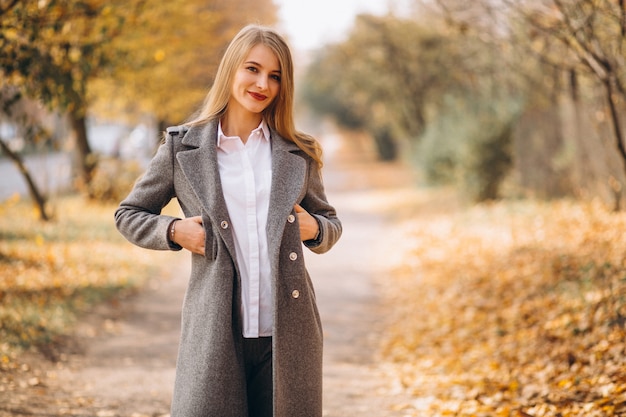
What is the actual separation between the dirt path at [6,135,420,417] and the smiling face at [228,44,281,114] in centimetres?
268

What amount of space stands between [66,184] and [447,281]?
13383 mm

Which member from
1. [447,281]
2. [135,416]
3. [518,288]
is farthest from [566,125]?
[135,416]

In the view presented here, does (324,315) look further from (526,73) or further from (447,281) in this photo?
(526,73)

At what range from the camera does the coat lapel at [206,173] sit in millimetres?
2697

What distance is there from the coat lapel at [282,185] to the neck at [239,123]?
0.10 meters

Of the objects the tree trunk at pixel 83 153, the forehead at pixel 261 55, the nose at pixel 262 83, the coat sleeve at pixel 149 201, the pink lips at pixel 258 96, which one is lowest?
the coat sleeve at pixel 149 201

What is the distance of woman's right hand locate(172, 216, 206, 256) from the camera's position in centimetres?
270

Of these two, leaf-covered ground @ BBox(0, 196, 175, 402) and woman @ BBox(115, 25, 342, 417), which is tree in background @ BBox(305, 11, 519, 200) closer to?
leaf-covered ground @ BBox(0, 196, 175, 402)

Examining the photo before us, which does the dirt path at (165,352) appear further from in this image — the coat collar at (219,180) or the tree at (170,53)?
the tree at (170,53)

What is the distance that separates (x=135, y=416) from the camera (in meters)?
4.64

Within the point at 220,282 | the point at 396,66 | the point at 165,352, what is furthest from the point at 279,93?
the point at 396,66

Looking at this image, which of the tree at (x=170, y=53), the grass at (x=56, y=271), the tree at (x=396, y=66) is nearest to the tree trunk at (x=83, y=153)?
the tree at (x=170, y=53)

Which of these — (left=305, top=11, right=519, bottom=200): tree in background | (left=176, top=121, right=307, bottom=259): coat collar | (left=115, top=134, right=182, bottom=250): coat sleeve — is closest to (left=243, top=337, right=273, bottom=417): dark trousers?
(left=176, top=121, right=307, bottom=259): coat collar

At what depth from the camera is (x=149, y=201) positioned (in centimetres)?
285
